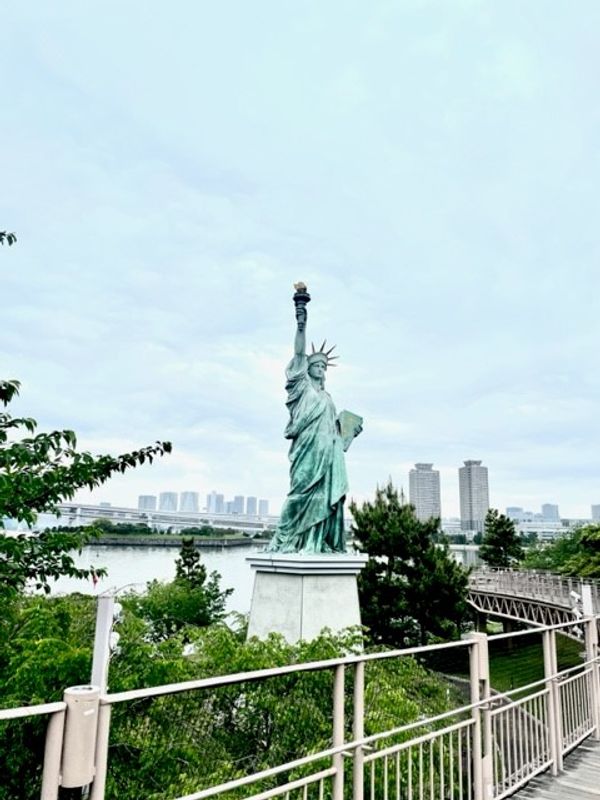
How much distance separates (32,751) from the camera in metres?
4.09

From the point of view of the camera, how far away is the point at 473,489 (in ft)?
319

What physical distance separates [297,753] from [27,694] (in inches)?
99.0

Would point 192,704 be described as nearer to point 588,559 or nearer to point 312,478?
point 312,478

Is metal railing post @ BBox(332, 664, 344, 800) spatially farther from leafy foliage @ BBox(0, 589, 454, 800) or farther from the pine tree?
the pine tree

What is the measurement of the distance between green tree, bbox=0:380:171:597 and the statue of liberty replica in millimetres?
5951

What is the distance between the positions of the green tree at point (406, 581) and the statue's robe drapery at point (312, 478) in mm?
6336

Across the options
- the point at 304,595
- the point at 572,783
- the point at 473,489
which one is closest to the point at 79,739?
the point at 572,783

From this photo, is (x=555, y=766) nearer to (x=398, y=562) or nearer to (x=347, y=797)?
(x=347, y=797)

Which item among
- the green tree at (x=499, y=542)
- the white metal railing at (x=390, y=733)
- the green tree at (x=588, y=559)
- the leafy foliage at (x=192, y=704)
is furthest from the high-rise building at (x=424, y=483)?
the white metal railing at (x=390, y=733)

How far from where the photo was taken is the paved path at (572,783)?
151 inches

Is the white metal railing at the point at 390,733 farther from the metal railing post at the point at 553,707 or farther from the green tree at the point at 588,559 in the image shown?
the green tree at the point at 588,559

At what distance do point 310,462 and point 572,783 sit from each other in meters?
7.87

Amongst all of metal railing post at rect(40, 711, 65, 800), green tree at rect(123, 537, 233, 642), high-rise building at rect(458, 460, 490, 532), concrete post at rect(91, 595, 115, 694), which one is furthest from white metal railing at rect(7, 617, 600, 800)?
high-rise building at rect(458, 460, 490, 532)

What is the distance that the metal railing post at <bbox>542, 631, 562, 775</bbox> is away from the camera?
4.30 m
